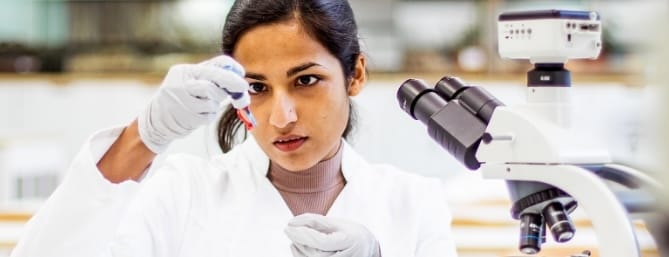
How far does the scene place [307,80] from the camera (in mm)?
1501

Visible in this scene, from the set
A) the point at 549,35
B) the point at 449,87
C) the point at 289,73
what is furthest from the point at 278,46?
the point at 549,35

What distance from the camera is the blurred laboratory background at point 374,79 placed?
1.90m

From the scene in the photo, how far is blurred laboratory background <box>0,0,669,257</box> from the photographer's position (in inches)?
74.9

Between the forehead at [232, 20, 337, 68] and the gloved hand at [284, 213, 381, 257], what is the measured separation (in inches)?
11.4

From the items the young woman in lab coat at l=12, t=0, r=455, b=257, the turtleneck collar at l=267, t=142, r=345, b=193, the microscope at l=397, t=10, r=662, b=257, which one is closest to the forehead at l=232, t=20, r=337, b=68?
the young woman in lab coat at l=12, t=0, r=455, b=257

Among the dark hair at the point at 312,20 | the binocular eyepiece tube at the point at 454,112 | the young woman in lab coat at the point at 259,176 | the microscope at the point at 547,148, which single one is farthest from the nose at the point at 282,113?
A: the microscope at the point at 547,148

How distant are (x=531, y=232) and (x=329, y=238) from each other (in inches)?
17.4

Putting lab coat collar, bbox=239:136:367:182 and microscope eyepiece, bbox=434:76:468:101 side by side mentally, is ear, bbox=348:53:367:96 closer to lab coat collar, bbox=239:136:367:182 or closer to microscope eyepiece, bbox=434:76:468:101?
lab coat collar, bbox=239:136:367:182

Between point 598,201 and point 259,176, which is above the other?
point 598,201

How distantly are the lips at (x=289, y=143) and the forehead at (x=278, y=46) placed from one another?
136 mm

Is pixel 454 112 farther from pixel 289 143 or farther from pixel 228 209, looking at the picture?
pixel 228 209

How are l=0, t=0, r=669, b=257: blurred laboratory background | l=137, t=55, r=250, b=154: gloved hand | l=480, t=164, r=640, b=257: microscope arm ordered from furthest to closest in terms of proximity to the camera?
l=0, t=0, r=669, b=257: blurred laboratory background → l=137, t=55, r=250, b=154: gloved hand → l=480, t=164, r=640, b=257: microscope arm

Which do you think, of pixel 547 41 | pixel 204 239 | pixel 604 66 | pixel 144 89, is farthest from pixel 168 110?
pixel 604 66

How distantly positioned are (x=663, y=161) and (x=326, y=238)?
1020 mm
